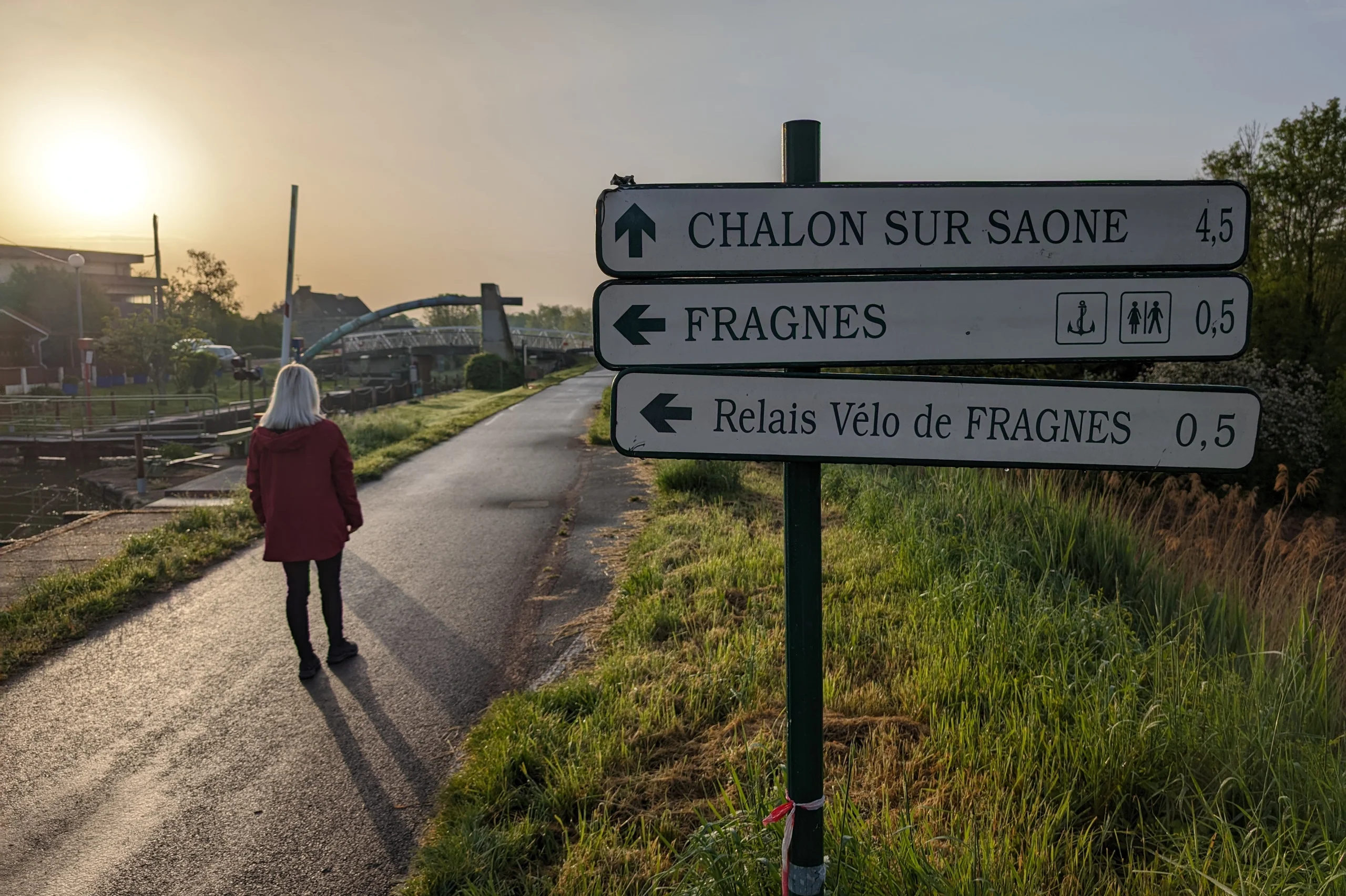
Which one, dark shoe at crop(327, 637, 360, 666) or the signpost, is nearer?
the signpost

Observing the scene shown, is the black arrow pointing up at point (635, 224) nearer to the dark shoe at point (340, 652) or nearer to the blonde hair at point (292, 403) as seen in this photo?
the blonde hair at point (292, 403)

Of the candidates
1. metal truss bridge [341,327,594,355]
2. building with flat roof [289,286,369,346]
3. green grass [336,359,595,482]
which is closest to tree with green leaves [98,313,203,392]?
green grass [336,359,595,482]

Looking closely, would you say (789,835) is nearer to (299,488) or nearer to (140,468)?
(299,488)

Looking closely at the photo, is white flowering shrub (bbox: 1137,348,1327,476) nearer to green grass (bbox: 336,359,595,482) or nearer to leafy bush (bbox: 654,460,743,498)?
leafy bush (bbox: 654,460,743,498)

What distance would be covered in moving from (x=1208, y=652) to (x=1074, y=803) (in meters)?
1.56

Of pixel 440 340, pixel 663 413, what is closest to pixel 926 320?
pixel 663 413

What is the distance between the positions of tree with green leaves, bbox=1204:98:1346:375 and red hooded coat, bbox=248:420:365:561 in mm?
21919

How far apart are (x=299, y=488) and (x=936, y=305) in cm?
413

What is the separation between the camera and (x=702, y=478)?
30.3ft

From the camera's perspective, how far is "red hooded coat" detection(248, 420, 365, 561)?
197 inches

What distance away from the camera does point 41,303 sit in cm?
5066

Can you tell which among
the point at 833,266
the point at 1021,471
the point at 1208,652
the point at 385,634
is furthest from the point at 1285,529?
the point at 833,266

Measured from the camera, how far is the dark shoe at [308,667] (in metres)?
4.95

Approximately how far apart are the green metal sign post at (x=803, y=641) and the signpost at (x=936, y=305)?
0.05 feet
